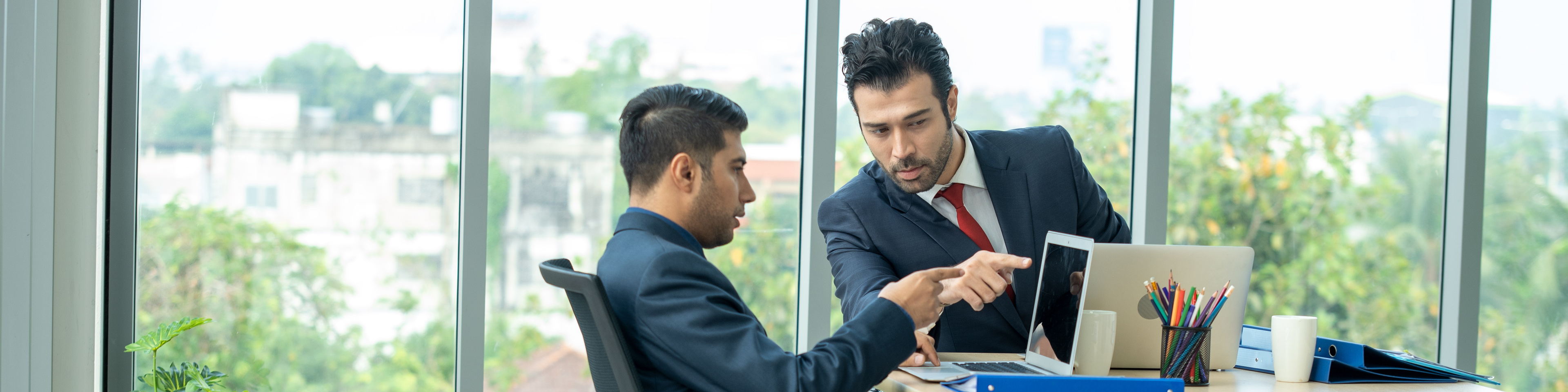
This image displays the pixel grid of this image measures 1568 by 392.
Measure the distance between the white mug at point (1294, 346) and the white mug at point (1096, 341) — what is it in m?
0.28

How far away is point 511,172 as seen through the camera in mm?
2734

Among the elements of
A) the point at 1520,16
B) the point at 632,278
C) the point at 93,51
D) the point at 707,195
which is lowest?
the point at 632,278

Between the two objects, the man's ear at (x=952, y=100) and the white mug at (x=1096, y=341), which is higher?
the man's ear at (x=952, y=100)

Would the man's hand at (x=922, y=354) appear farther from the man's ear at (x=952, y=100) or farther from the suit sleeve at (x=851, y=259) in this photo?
the man's ear at (x=952, y=100)

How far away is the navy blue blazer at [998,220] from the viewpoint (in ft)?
6.74

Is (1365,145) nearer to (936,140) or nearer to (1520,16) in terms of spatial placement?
(1520,16)

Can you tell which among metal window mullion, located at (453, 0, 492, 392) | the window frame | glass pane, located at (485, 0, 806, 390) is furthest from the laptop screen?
metal window mullion, located at (453, 0, 492, 392)

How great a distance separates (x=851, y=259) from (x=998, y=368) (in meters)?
0.50

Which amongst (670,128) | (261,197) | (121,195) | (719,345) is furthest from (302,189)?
(719,345)

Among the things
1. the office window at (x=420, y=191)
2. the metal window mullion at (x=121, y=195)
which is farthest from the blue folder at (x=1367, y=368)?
the metal window mullion at (x=121, y=195)

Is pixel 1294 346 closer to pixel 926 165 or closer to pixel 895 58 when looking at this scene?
pixel 926 165

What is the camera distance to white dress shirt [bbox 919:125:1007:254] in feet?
7.09

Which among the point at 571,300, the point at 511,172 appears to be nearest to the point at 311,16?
the point at 511,172

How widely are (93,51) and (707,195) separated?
189 centimetres
